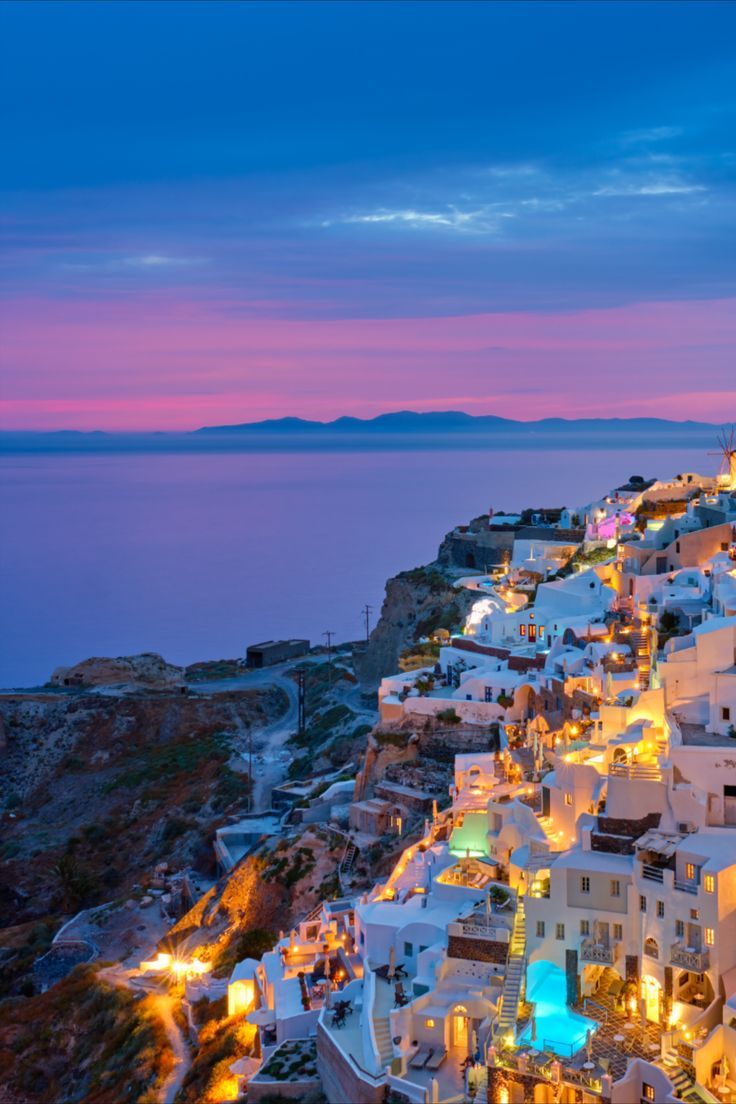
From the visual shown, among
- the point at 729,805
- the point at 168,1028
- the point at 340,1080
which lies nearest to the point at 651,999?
the point at 729,805

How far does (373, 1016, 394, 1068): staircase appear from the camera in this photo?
17328mm

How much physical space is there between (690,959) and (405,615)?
36316 millimetres

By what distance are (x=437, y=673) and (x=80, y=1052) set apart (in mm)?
13519

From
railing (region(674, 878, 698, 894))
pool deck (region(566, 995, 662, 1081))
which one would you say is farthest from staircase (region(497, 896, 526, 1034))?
railing (region(674, 878, 698, 894))

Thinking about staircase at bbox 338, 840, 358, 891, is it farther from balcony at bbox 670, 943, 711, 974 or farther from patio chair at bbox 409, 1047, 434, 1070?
balcony at bbox 670, 943, 711, 974

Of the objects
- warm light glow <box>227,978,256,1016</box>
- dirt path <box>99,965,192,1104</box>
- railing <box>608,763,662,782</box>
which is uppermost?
railing <box>608,763,662,782</box>

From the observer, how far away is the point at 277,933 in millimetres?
27969

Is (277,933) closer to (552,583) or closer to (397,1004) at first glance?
(397,1004)

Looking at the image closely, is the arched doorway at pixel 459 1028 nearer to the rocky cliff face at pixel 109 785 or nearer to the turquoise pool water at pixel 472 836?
the turquoise pool water at pixel 472 836

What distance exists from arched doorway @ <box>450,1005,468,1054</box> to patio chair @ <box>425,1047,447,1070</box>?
0.75 ft

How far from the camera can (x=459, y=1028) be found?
17438mm

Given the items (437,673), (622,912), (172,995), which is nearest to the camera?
(622,912)

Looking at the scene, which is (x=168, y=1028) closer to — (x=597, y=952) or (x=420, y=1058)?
(x=420, y=1058)

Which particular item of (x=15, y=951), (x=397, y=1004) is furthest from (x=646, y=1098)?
(x=15, y=951)
